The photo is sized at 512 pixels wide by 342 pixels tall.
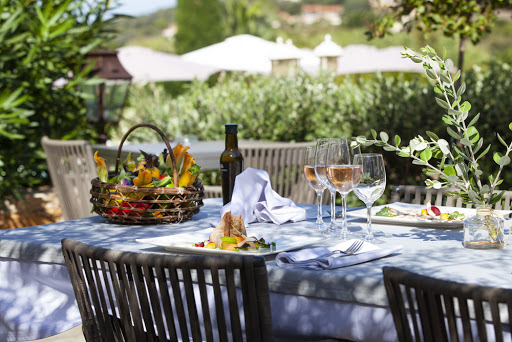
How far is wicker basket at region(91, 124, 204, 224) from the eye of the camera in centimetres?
217

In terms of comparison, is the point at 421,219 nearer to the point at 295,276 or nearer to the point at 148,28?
the point at 295,276

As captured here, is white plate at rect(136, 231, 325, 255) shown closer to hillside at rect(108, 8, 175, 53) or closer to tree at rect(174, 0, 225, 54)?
tree at rect(174, 0, 225, 54)

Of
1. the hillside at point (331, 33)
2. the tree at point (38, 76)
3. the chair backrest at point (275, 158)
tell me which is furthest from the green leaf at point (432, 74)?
the hillside at point (331, 33)

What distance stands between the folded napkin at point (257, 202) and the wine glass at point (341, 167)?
1.26 ft

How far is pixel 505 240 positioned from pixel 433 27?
2.91m

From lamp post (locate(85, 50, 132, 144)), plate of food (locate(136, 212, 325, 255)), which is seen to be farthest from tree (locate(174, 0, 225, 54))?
plate of food (locate(136, 212, 325, 255))

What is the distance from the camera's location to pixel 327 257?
164 centimetres

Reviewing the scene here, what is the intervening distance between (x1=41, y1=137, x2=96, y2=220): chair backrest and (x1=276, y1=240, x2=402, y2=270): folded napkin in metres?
2.84

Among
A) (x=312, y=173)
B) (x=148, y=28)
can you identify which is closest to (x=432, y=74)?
(x=312, y=173)

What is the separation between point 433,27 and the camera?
456cm

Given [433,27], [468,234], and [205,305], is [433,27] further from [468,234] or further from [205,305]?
[205,305]

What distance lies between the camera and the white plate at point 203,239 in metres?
1.76

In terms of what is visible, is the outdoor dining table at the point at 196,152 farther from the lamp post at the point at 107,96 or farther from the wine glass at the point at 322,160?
the wine glass at the point at 322,160

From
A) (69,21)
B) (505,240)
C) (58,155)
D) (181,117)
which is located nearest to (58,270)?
(505,240)
